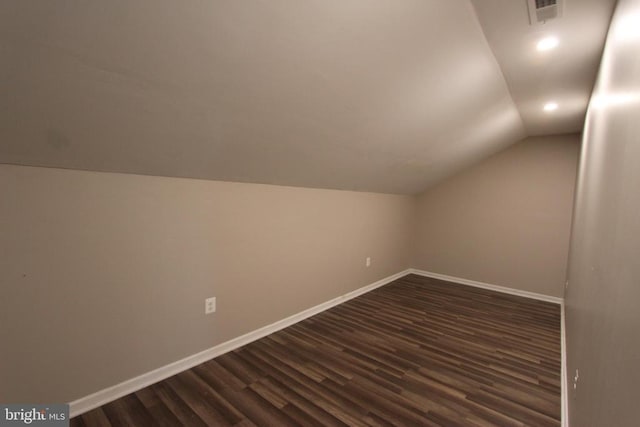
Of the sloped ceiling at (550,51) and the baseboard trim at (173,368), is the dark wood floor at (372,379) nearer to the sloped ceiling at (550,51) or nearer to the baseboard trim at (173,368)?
the baseboard trim at (173,368)

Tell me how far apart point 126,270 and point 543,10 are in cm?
281

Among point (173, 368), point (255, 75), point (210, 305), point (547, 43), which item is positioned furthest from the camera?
point (210, 305)

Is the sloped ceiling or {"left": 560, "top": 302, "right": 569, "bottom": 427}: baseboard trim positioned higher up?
the sloped ceiling

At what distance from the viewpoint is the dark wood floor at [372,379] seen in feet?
5.82

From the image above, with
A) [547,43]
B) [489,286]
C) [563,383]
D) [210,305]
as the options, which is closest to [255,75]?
[210,305]

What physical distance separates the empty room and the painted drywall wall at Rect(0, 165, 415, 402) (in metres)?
0.01

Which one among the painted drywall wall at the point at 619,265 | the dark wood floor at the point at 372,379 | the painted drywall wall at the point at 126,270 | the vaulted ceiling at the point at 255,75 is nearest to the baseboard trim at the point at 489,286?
A: the dark wood floor at the point at 372,379

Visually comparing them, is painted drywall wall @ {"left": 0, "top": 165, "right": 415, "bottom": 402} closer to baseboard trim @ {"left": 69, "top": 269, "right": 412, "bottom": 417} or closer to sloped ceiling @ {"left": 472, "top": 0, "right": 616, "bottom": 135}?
baseboard trim @ {"left": 69, "top": 269, "right": 412, "bottom": 417}

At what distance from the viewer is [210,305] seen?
235cm

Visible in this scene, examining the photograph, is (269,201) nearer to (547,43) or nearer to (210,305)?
(210,305)

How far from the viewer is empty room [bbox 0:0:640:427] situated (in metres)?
1.10

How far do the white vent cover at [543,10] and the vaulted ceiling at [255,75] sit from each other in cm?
4

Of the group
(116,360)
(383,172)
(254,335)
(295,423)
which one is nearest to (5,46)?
(116,360)

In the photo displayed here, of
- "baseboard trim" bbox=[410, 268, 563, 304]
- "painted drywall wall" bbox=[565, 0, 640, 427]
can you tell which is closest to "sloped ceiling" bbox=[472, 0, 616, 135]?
"painted drywall wall" bbox=[565, 0, 640, 427]
